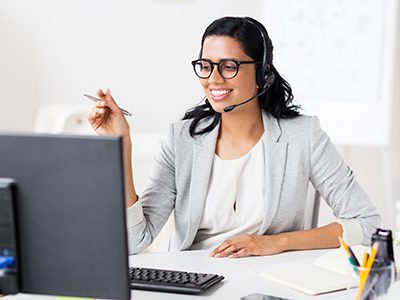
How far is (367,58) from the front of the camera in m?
3.55

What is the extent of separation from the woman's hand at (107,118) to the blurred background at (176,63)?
1761mm

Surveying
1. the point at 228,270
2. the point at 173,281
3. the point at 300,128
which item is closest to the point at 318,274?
the point at 228,270

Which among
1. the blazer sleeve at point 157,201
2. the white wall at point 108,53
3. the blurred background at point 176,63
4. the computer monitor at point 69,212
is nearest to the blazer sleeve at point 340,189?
the blazer sleeve at point 157,201

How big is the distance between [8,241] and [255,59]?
1.00 m

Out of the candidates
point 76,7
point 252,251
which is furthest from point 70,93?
point 252,251

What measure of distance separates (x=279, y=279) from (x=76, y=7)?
2.72 meters

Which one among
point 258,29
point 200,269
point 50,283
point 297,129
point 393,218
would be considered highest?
point 258,29

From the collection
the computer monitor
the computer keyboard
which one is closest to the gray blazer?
the computer keyboard

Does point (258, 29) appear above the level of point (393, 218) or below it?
above

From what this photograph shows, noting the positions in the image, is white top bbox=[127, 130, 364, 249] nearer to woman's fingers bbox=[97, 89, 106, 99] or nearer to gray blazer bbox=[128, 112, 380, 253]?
gray blazer bbox=[128, 112, 380, 253]

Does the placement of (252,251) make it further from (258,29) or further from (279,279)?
(258,29)

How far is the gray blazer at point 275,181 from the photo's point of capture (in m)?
1.95

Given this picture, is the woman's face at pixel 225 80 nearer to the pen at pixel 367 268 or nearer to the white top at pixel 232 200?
the white top at pixel 232 200

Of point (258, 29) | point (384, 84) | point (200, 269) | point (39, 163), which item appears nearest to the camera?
point (39, 163)
